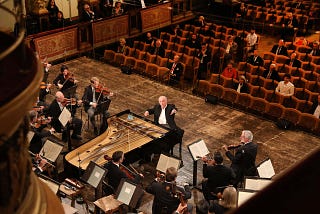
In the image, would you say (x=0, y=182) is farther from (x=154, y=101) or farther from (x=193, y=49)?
(x=193, y=49)

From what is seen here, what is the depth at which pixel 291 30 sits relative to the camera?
1689 centimetres

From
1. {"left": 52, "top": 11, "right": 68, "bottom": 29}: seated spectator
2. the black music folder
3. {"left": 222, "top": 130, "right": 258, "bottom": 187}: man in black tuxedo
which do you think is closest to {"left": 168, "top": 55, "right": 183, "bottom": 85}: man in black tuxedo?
{"left": 52, "top": 11, "right": 68, "bottom": 29}: seated spectator

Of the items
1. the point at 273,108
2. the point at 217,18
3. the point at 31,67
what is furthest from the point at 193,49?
the point at 31,67

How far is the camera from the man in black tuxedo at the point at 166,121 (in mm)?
9039

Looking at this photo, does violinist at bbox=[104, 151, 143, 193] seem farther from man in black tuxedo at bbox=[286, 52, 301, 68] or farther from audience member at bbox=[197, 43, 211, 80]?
man in black tuxedo at bbox=[286, 52, 301, 68]

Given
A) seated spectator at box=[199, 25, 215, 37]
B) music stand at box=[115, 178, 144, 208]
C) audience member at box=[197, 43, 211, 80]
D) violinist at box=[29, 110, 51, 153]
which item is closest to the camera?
music stand at box=[115, 178, 144, 208]

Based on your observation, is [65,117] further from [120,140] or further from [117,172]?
[117,172]

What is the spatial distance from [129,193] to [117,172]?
0.68m

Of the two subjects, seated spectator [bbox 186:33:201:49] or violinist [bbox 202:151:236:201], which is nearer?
violinist [bbox 202:151:236:201]

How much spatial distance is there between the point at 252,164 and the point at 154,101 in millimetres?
4406

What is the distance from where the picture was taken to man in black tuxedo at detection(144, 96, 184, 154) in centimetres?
904

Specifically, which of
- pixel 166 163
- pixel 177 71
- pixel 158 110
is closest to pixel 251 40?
pixel 177 71

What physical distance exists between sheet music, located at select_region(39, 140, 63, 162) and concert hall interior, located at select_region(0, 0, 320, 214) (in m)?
0.03

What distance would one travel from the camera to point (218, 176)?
24.0ft
